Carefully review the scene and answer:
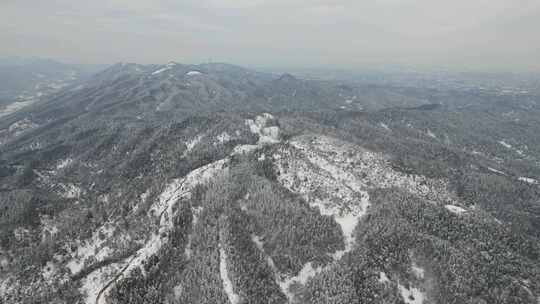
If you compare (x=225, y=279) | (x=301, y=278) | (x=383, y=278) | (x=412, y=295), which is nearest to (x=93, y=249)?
(x=225, y=279)

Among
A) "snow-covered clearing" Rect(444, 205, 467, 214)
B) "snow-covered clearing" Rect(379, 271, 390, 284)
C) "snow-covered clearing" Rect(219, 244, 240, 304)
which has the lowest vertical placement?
"snow-covered clearing" Rect(219, 244, 240, 304)

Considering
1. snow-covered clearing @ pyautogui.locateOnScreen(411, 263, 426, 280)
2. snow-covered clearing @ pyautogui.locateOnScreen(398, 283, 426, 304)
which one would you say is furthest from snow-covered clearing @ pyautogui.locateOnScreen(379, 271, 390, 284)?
snow-covered clearing @ pyautogui.locateOnScreen(411, 263, 426, 280)

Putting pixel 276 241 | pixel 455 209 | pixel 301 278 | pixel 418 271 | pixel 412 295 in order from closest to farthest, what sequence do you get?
1. pixel 412 295
2. pixel 418 271
3. pixel 301 278
4. pixel 276 241
5. pixel 455 209

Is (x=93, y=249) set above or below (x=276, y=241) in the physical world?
below

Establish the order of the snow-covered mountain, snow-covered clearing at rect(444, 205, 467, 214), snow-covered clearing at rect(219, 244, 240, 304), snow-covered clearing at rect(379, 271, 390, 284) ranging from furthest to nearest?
snow-covered clearing at rect(444, 205, 467, 214)
snow-covered clearing at rect(219, 244, 240, 304)
the snow-covered mountain
snow-covered clearing at rect(379, 271, 390, 284)

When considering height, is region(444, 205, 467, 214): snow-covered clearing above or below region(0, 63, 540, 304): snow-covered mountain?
above

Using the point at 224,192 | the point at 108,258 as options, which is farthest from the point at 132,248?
the point at 224,192

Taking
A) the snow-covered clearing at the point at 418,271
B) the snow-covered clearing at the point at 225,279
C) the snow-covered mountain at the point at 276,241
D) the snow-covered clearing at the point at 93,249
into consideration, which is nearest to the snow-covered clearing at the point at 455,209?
the snow-covered mountain at the point at 276,241

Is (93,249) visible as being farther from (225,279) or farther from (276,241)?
(276,241)

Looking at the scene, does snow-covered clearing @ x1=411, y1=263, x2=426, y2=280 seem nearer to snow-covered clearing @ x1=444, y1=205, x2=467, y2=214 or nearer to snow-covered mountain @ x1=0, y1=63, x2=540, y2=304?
snow-covered mountain @ x1=0, y1=63, x2=540, y2=304
